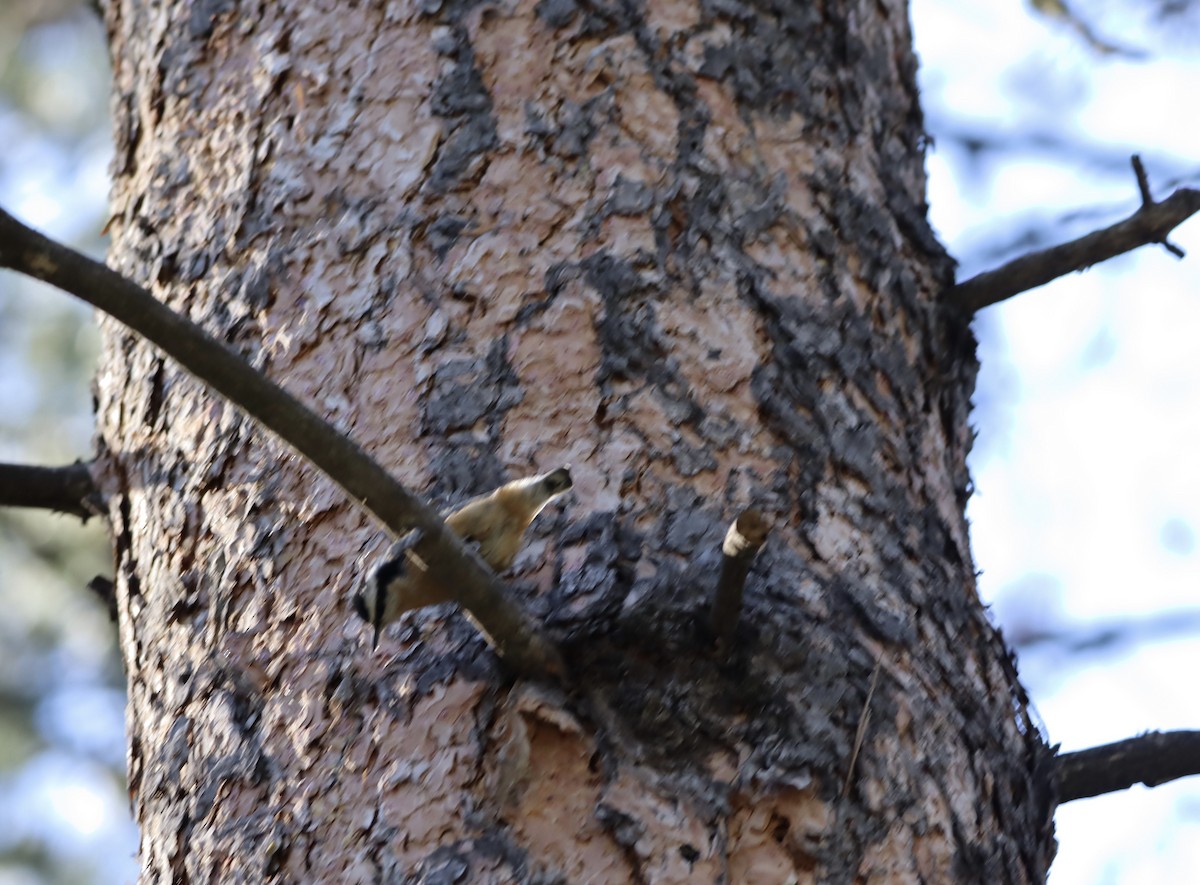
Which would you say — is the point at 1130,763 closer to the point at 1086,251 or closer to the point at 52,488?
the point at 1086,251

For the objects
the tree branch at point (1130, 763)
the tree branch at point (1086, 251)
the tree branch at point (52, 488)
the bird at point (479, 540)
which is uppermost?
the tree branch at point (1086, 251)

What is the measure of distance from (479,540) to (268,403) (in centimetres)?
21

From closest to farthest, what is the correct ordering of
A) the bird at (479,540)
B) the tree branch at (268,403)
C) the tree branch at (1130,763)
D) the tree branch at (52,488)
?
the tree branch at (268,403)
the bird at (479,540)
the tree branch at (1130,763)
the tree branch at (52,488)

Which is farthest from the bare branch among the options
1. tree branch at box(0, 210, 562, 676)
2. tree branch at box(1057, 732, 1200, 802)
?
tree branch at box(1057, 732, 1200, 802)

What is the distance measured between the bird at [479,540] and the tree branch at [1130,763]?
0.60 metres

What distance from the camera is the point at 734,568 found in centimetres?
97

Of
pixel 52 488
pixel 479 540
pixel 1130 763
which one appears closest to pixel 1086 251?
pixel 1130 763

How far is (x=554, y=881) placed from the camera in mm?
998

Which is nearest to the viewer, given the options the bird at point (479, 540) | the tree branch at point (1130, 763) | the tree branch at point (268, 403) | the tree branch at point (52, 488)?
the tree branch at point (268, 403)

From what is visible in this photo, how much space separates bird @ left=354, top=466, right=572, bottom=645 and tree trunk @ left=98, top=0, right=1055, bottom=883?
0.12 feet

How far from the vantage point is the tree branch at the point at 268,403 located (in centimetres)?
91

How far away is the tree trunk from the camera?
105 cm

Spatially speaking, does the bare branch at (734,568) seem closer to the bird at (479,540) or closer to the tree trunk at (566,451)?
the tree trunk at (566,451)

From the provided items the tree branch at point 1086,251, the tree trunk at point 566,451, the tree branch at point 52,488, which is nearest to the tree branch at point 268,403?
the tree trunk at point 566,451
